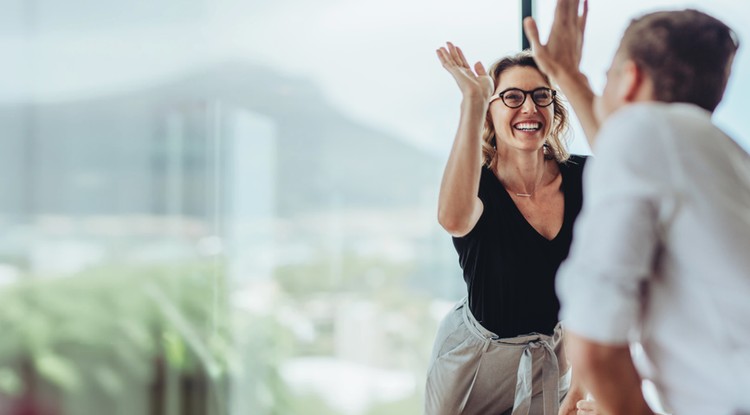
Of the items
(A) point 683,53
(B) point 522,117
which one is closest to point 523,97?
(B) point 522,117

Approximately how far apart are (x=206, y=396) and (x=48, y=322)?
29.6 inches

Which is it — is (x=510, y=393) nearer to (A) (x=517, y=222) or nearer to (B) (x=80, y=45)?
(A) (x=517, y=222)

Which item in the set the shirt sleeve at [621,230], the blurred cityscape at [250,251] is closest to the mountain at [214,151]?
the blurred cityscape at [250,251]

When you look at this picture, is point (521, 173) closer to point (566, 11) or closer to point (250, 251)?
point (566, 11)

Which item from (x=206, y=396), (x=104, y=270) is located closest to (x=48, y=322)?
(x=104, y=270)

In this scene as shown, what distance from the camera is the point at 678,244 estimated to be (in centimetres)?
80

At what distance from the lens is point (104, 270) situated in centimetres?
330

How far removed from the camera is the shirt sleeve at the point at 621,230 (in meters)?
0.78

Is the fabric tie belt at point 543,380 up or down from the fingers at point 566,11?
down

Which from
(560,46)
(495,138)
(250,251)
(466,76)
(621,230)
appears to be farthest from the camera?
(250,251)

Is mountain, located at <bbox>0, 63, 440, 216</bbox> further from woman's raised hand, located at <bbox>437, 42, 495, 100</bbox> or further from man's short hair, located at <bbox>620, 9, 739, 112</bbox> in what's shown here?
man's short hair, located at <bbox>620, 9, 739, 112</bbox>

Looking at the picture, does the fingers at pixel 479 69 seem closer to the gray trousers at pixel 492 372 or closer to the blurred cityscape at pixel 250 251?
the gray trousers at pixel 492 372

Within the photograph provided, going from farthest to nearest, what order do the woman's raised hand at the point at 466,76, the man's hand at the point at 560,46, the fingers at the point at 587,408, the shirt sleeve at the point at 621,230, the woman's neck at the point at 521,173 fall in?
the woman's neck at the point at 521,173
the woman's raised hand at the point at 466,76
the fingers at the point at 587,408
the man's hand at the point at 560,46
the shirt sleeve at the point at 621,230

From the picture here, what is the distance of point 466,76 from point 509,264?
1.35 ft
